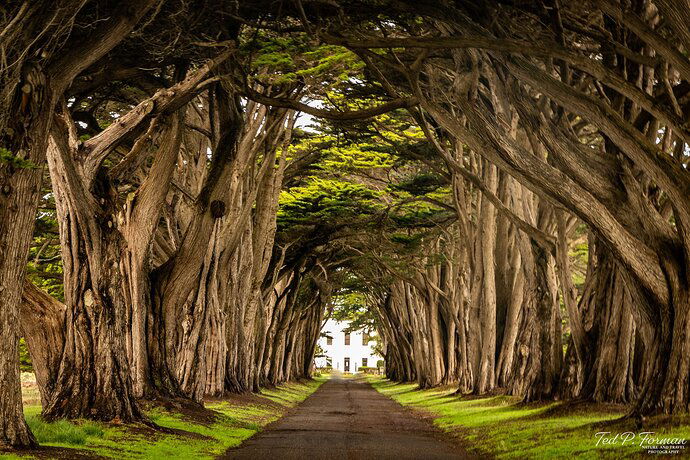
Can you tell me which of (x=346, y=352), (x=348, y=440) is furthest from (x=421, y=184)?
(x=346, y=352)

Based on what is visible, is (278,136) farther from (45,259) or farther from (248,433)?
(248,433)

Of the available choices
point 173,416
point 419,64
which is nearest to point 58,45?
point 419,64

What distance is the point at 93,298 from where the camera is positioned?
12180mm

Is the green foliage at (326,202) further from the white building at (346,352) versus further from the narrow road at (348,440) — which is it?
the white building at (346,352)

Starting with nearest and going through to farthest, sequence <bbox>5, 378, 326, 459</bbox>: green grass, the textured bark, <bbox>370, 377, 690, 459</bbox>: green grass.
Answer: <bbox>370, 377, 690, 459</bbox>: green grass → <bbox>5, 378, 326, 459</bbox>: green grass → the textured bark

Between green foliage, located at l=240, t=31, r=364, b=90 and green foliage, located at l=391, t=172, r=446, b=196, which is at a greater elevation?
green foliage, located at l=240, t=31, r=364, b=90

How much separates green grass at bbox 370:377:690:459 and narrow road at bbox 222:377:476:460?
55 centimetres

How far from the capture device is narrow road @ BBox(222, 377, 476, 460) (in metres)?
11.4

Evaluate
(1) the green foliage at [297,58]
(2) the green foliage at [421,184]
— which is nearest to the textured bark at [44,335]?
(1) the green foliage at [297,58]

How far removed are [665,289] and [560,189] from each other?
1.87m

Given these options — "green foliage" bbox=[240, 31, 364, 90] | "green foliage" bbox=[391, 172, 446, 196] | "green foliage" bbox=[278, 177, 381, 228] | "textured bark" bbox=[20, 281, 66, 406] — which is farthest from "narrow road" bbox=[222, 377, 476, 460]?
"green foliage" bbox=[278, 177, 381, 228]

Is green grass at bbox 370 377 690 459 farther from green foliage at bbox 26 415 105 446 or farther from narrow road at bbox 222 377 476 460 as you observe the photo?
green foliage at bbox 26 415 105 446

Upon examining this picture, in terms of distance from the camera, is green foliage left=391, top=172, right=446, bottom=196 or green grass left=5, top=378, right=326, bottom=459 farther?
green foliage left=391, top=172, right=446, bottom=196

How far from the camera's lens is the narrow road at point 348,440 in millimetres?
11352
